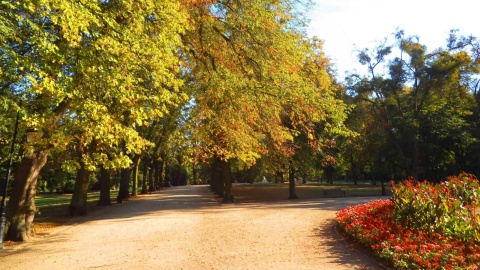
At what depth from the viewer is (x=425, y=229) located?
8039 mm

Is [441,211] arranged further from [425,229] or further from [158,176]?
[158,176]

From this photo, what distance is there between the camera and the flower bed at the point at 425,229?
6.23 metres

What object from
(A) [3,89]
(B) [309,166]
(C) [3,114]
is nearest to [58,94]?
(C) [3,114]

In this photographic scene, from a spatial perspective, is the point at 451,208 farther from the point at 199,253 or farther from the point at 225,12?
the point at 225,12

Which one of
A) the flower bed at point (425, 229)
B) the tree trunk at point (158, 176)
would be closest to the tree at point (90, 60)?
the flower bed at point (425, 229)

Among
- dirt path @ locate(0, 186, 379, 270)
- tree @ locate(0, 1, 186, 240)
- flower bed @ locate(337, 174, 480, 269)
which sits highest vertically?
tree @ locate(0, 1, 186, 240)

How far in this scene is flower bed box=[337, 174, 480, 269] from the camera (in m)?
6.23

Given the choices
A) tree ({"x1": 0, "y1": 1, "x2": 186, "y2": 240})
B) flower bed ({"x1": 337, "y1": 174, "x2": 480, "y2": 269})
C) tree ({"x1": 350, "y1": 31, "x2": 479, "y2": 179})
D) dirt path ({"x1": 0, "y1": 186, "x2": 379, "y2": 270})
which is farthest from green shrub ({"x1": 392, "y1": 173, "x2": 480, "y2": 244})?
tree ({"x1": 350, "y1": 31, "x2": 479, "y2": 179})

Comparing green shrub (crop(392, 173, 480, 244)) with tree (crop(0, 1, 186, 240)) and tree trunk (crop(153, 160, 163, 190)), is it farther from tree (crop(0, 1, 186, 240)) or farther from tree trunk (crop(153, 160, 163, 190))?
tree trunk (crop(153, 160, 163, 190))

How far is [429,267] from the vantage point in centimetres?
588

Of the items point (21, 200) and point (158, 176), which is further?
point (158, 176)

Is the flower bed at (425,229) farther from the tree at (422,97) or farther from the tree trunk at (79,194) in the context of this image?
the tree at (422,97)

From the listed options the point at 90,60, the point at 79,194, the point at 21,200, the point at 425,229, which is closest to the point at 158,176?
the point at 79,194

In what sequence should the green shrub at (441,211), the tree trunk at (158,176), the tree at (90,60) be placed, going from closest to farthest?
the tree at (90,60), the green shrub at (441,211), the tree trunk at (158,176)
